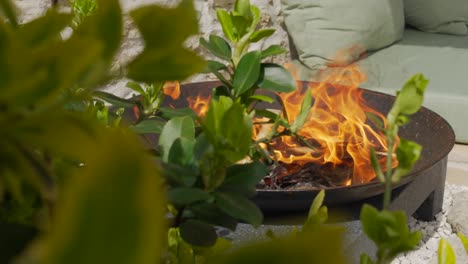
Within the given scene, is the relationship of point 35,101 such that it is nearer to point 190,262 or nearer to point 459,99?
point 190,262

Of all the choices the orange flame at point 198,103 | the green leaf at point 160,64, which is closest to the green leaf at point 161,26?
the green leaf at point 160,64

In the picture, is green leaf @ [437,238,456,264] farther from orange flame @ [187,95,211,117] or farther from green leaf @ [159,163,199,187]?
orange flame @ [187,95,211,117]

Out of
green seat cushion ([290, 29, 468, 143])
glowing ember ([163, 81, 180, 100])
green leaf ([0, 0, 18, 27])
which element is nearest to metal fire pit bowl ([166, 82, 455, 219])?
glowing ember ([163, 81, 180, 100])

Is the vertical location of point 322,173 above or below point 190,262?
below

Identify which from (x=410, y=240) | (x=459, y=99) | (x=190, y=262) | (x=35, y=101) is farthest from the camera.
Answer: (x=459, y=99)

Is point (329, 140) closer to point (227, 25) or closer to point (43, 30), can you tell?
point (227, 25)

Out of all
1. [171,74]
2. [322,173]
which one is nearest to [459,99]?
[322,173]

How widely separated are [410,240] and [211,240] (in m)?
0.11

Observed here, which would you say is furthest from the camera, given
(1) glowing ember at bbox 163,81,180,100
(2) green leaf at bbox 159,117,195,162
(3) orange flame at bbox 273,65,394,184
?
(3) orange flame at bbox 273,65,394,184

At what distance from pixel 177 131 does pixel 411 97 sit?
0.51 feet

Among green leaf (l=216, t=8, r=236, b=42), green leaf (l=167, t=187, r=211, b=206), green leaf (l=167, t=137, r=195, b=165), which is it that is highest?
green leaf (l=167, t=187, r=211, b=206)

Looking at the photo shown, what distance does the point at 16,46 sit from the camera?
0.18m

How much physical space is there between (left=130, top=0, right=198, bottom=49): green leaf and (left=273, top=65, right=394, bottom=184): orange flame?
190cm

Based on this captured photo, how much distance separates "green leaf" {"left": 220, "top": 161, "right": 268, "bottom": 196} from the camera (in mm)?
379
